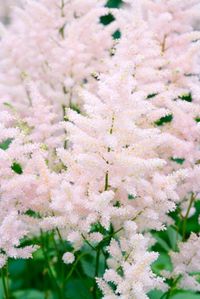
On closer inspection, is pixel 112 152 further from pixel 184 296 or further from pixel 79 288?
pixel 184 296

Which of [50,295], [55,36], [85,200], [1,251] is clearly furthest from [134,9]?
[50,295]

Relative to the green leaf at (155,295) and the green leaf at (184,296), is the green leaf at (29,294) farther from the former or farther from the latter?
the green leaf at (184,296)

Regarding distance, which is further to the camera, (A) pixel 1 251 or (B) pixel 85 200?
(A) pixel 1 251

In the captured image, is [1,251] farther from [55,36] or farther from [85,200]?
[55,36]

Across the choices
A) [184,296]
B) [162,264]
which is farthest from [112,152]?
[162,264]

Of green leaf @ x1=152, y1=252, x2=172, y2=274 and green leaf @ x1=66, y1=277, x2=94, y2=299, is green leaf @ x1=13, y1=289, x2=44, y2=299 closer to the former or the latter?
green leaf @ x1=66, y1=277, x2=94, y2=299

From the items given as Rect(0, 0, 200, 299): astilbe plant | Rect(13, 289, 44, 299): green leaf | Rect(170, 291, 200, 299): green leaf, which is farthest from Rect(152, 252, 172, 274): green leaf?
Rect(13, 289, 44, 299): green leaf

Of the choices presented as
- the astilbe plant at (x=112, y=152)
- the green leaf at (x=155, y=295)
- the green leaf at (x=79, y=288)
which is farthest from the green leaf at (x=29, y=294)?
the green leaf at (x=155, y=295)
